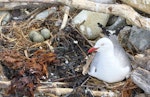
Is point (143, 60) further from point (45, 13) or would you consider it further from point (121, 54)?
point (45, 13)

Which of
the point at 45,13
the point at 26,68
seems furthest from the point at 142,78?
the point at 45,13

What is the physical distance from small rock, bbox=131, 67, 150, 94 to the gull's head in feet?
1.06

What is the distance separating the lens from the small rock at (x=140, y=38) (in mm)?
5285

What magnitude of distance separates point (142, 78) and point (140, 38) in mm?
601

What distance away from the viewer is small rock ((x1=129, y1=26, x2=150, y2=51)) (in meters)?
5.29

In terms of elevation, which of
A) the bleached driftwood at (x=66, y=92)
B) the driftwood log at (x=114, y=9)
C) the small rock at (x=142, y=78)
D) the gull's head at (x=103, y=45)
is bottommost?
the bleached driftwood at (x=66, y=92)

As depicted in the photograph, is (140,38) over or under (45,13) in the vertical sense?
under

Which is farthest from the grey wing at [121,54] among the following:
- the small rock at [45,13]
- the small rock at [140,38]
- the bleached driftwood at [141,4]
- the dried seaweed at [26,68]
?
the small rock at [45,13]

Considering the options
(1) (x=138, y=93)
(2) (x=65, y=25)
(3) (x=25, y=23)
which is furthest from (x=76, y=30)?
(1) (x=138, y=93)

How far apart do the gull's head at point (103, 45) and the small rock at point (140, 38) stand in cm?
42

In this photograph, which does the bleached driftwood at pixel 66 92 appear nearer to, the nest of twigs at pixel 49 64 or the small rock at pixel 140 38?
the nest of twigs at pixel 49 64

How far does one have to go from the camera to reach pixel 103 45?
4977 mm

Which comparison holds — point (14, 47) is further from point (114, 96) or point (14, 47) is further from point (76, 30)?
point (114, 96)

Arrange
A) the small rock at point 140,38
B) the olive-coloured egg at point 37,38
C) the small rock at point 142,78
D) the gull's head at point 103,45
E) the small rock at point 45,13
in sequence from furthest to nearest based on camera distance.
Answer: the small rock at point 45,13 < the olive-coloured egg at point 37,38 < the small rock at point 140,38 < the gull's head at point 103,45 < the small rock at point 142,78
